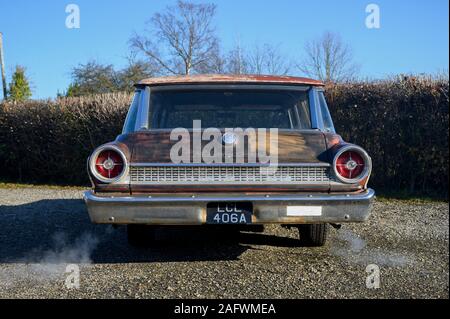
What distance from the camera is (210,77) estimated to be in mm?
4199

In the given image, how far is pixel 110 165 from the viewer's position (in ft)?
11.6

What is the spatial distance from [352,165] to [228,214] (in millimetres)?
1073

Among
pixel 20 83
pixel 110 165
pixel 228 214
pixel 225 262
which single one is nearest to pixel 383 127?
pixel 225 262

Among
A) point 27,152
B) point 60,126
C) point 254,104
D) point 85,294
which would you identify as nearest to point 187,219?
point 85,294

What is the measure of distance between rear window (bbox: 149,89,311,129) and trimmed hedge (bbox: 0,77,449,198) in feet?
14.8

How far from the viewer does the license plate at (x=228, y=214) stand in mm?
3457

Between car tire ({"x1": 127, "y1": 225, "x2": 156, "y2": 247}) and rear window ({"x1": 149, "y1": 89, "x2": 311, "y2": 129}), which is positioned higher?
rear window ({"x1": 149, "y1": 89, "x2": 311, "y2": 129})

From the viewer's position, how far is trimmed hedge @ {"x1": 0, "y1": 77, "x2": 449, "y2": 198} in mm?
7816

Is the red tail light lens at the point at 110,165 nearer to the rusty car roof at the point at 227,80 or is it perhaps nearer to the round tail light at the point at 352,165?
the rusty car roof at the point at 227,80

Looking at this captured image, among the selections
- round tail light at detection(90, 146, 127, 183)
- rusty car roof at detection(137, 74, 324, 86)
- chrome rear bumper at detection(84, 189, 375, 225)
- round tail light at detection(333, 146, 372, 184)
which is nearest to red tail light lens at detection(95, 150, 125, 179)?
round tail light at detection(90, 146, 127, 183)

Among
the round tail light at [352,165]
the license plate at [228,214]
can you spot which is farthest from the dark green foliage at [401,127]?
the license plate at [228,214]

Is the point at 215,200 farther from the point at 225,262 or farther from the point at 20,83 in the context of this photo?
the point at 20,83

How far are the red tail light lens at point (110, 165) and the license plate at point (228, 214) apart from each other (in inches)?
31.3

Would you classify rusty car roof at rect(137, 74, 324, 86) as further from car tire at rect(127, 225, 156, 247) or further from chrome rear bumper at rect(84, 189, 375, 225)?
car tire at rect(127, 225, 156, 247)
